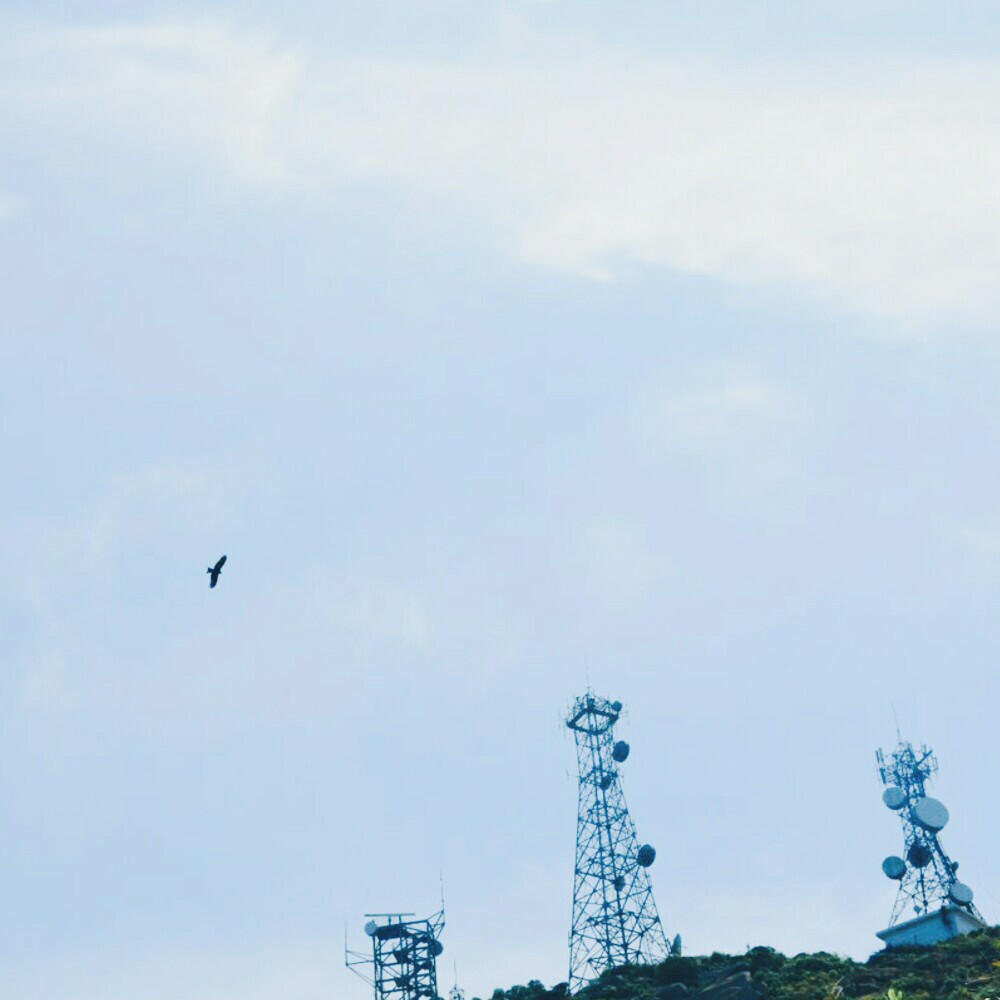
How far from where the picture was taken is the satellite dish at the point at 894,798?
94.4 metres

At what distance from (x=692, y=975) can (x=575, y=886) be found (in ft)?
46.3

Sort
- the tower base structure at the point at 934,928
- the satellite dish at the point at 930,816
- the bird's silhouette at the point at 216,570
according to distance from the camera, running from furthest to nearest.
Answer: the satellite dish at the point at 930,816 < the tower base structure at the point at 934,928 < the bird's silhouette at the point at 216,570

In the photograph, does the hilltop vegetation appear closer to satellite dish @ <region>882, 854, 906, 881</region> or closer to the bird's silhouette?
satellite dish @ <region>882, 854, 906, 881</region>

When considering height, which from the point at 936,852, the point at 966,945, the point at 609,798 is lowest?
the point at 966,945

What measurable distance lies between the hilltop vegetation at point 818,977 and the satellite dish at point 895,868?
9.51 metres

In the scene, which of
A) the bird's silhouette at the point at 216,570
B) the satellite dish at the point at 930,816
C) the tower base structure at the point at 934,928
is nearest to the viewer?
the bird's silhouette at the point at 216,570

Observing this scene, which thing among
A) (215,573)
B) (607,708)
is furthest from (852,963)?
(215,573)

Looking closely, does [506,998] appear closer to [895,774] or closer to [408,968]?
[408,968]

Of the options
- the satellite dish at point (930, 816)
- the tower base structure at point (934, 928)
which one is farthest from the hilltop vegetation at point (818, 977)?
the satellite dish at point (930, 816)

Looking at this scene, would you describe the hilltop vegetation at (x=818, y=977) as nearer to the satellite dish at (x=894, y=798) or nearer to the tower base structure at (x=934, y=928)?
the tower base structure at (x=934, y=928)

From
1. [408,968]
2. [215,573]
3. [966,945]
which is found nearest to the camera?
[215,573]

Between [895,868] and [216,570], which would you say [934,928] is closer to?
[895,868]

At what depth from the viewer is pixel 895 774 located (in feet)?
316

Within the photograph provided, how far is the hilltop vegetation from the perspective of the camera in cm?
7044
